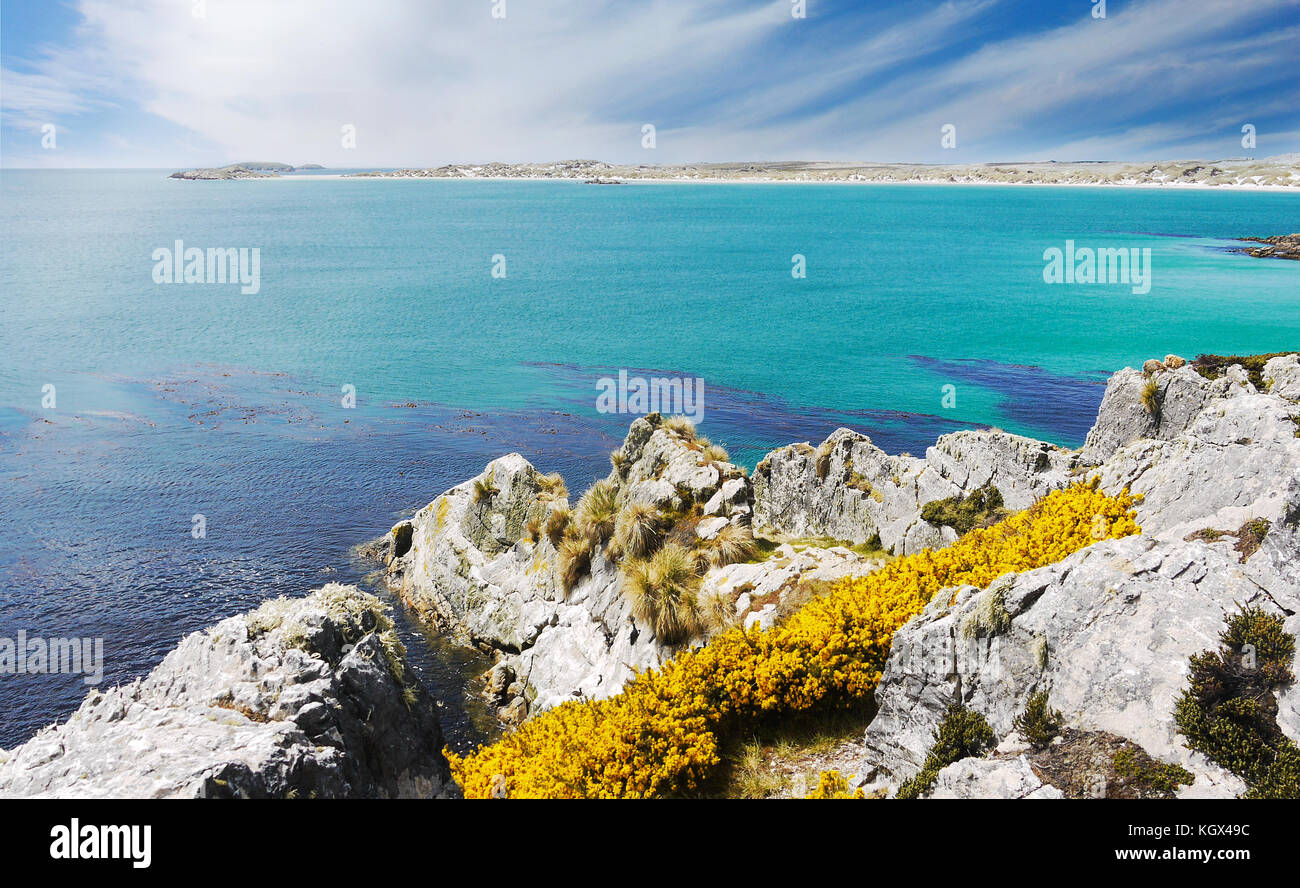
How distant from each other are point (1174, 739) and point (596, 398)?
2093 inches

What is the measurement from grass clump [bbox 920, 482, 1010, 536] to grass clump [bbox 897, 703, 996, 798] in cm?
978

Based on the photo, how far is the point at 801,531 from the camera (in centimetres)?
2584

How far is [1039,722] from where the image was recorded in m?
10.0

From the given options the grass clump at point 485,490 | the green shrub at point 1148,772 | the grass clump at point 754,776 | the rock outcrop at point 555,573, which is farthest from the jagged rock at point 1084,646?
the grass clump at point 485,490

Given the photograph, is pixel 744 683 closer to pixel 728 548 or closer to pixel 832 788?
pixel 832 788

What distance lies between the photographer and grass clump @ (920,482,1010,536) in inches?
804

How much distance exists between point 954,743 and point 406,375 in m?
63.9

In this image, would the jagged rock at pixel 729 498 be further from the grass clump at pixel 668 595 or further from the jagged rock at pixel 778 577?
the jagged rock at pixel 778 577

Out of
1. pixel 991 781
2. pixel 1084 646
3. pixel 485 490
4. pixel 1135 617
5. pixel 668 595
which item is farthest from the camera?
pixel 485 490

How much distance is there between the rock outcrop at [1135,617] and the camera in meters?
9.52

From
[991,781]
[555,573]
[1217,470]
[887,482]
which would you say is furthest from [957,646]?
[555,573]

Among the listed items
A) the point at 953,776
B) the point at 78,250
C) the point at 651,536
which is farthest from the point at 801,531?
the point at 78,250

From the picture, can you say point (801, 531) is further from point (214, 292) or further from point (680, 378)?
point (214, 292)

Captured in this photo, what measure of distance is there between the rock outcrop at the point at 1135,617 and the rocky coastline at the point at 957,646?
0.10ft
